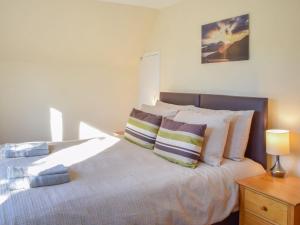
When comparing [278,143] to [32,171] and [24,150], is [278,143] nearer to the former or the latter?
[32,171]

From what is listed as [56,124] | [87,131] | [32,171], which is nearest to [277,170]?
[32,171]

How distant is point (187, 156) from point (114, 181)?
622 mm

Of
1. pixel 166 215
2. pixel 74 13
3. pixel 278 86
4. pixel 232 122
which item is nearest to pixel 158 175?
pixel 166 215

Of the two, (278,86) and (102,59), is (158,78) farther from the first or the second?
(278,86)

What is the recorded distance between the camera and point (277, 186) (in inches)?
86.0

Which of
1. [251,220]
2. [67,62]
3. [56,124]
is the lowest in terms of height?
[251,220]

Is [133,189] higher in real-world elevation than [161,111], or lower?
lower

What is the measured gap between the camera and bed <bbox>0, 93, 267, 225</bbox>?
166 cm

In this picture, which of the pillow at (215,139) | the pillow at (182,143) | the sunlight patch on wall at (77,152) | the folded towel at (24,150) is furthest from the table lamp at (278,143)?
the folded towel at (24,150)

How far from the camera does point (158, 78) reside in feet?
13.3

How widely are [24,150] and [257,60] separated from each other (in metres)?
2.15

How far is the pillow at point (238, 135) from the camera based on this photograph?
2.50 meters

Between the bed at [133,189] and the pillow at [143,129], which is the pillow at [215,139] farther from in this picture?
the pillow at [143,129]

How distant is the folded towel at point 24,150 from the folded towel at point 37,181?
27.3 inches
